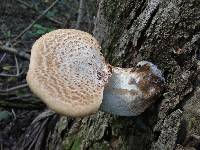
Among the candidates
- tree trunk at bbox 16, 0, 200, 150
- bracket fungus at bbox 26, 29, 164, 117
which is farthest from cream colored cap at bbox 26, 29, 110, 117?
tree trunk at bbox 16, 0, 200, 150

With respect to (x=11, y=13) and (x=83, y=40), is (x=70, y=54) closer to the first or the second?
(x=83, y=40)

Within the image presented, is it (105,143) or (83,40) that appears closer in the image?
(83,40)

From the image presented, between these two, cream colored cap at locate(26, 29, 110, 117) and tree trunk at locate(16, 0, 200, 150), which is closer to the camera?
cream colored cap at locate(26, 29, 110, 117)

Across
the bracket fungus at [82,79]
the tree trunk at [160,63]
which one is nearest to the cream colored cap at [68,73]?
the bracket fungus at [82,79]

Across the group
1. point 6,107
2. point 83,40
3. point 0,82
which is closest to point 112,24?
point 83,40

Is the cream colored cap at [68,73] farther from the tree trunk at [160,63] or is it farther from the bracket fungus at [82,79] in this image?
the tree trunk at [160,63]

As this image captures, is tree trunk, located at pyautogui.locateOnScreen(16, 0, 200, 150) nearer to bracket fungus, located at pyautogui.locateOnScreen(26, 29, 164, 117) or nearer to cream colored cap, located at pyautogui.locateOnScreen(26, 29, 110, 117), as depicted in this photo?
bracket fungus, located at pyautogui.locateOnScreen(26, 29, 164, 117)
